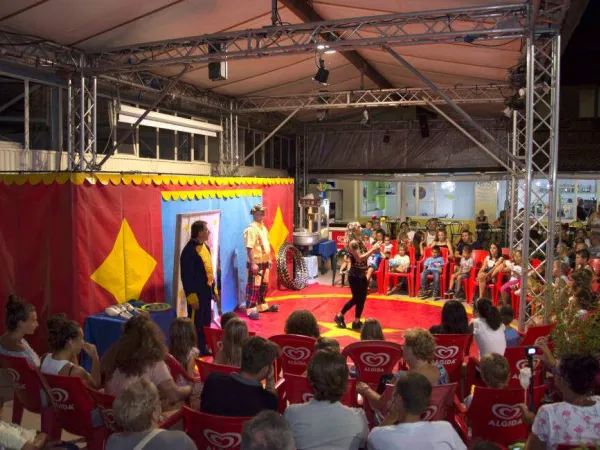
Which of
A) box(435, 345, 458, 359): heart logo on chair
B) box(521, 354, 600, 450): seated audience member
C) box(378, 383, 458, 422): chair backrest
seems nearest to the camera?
box(521, 354, 600, 450): seated audience member

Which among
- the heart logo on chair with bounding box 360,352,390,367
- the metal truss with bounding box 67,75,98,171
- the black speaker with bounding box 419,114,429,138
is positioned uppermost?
the black speaker with bounding box 419,114,429,138

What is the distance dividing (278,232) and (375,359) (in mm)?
6181

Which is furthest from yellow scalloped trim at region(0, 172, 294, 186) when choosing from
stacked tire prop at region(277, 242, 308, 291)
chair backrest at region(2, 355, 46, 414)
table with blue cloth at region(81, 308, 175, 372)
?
stacked tire prop at region(277, 242, 308, 291)

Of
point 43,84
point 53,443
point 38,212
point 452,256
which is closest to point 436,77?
point 452,256

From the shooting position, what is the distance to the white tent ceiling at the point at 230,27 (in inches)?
243

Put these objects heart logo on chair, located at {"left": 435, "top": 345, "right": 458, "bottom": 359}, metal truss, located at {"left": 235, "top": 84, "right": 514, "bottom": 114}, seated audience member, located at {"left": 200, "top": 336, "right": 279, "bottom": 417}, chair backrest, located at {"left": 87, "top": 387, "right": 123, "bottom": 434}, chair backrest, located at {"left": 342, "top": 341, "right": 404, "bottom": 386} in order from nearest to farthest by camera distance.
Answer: seated audience member, located at {"left": 200, "top": 336, "right": 279, "bottom": 417} < chair backrest, located at {"left": 87, "top": 387, "right": 123, "bottom": 434} < chair backrest, located at {"left": 342, "top": 341, "right": 404, "bottom": 386} < heart logo on chair, located at {"left": 435, "top": 345, "right": 458, "bottom": 359} < metal truss, located at {"left": 235, "top": 84, "right": 514, "bottom": 114}

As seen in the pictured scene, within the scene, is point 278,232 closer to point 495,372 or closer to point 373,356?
point 373,356

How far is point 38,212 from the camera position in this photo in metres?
5.39

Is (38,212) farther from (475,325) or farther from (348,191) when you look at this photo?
(348,191)

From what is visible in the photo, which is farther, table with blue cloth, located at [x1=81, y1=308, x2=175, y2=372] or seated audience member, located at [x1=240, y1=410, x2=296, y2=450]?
table with blue cloth, located at [x1=81, y1=308, x2=175, y2=372]

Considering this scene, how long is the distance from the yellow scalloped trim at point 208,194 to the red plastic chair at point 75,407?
135 inches

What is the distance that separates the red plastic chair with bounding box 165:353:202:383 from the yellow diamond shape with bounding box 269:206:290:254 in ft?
19.4

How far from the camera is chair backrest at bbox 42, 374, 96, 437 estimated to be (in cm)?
315

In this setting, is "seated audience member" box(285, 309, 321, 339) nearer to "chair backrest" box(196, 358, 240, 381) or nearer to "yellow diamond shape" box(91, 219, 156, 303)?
"chair backrest" box(196, 358, 240, 381)
